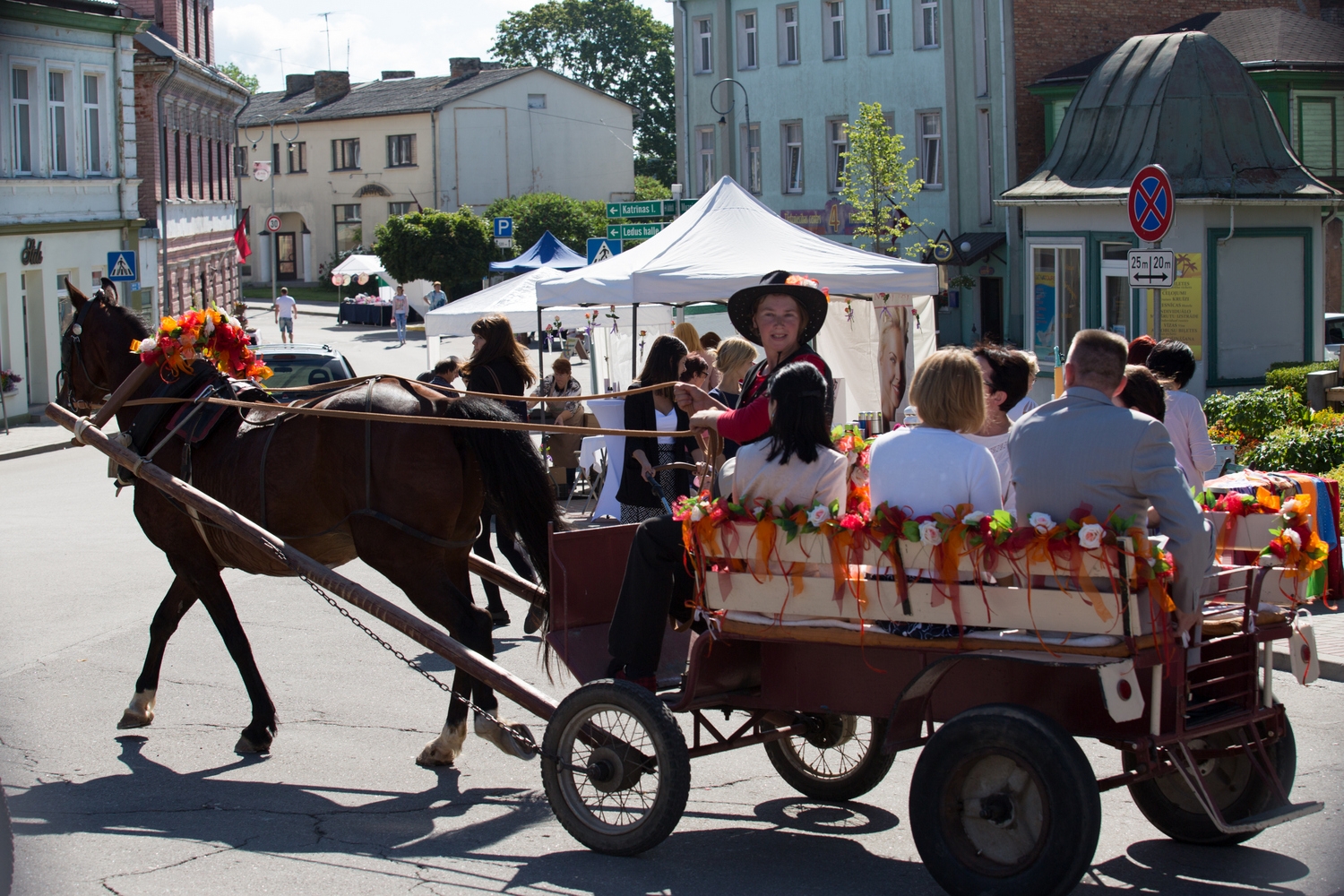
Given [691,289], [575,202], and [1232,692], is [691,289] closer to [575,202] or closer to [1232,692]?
[1232,692]

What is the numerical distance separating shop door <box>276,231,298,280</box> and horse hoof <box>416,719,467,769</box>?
68.9 m

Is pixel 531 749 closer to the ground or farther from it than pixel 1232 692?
closer to the ground

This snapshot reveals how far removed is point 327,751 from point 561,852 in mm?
1795

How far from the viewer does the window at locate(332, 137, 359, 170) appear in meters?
67.6

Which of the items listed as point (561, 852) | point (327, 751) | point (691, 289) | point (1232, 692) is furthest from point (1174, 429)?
point (691, 289)

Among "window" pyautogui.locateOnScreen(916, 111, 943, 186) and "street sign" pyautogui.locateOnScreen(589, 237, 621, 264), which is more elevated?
"window" pyautogui.locateOnScreen(916, 111, 943, 186)

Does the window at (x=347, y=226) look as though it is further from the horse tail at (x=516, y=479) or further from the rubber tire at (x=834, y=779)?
the rubber tire at (x=834, y=779)

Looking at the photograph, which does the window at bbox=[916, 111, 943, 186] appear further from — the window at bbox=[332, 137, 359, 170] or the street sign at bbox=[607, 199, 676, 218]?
the window at bbox=[332, 137, 359, 170]

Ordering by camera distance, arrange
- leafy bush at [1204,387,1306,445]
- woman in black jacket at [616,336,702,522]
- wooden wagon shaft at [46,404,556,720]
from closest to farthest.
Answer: wooden wagon shaft at [46,404,556,720] < woman in black jacket at [616,336,702,522] < leafy bush at [1204,387,1306,445]

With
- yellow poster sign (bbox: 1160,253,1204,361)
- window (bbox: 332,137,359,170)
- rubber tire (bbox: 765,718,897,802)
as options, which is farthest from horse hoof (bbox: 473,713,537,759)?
window (bbox: 332,137,359,170)

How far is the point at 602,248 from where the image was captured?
64.5ft

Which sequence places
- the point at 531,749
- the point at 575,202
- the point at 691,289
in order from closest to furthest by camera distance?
the point at 531,749, the point at 691,289, the point at 575,202

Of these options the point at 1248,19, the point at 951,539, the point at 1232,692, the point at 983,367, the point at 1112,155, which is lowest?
the point at 1232,692

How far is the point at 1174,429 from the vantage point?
7188 millimetres
